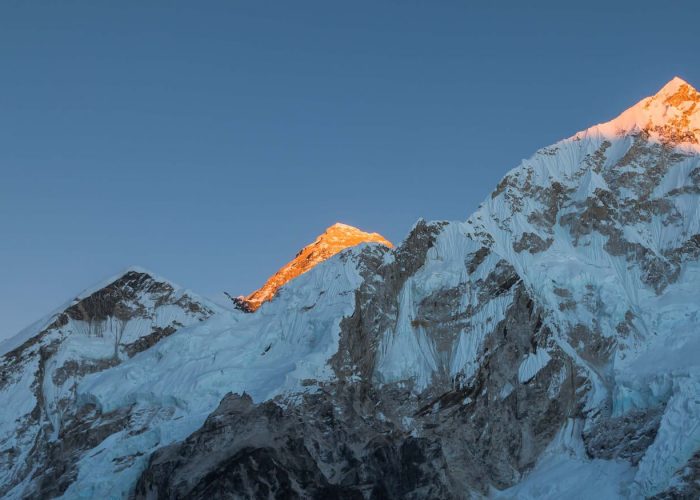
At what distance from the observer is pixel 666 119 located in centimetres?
18488

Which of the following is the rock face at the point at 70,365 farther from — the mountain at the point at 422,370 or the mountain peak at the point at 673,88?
the mountain peak at the point at 673,88

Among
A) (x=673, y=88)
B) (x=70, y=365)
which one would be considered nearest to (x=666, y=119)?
(x=673, y=88)

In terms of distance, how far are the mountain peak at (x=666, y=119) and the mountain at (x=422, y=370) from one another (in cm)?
698

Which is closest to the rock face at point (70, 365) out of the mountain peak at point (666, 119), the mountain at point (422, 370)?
the mountain at point (422, 370)

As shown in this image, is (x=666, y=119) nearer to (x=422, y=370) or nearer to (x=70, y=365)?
(x=422, y=370)

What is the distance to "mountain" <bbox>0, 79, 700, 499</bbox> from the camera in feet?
398

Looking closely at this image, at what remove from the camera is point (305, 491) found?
117 metres

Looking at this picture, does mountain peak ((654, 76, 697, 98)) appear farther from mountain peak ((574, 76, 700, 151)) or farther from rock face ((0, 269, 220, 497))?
rock face ((0, 269, 220, 497))

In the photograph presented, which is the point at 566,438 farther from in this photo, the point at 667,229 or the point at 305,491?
the point at 667,229

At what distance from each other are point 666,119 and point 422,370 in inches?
3035

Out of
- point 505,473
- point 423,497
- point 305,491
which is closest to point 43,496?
point 305,491

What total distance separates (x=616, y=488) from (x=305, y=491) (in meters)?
34.9

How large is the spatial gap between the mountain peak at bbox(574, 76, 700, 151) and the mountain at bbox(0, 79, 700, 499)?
6984 mm

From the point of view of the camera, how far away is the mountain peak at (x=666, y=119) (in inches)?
7170
